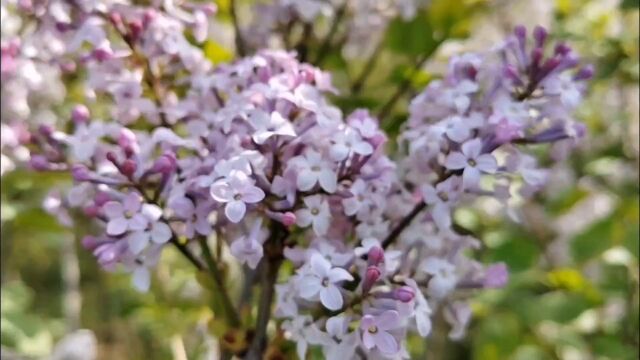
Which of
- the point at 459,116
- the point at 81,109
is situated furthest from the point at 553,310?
the point at 81,109

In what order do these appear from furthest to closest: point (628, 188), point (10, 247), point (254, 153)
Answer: point (10, 247), point (628, 188), point (254, 153)

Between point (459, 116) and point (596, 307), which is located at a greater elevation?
point (459, 116)

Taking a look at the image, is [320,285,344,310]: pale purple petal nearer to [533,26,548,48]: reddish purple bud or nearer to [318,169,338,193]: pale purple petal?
[318,169,338,193]: pale purple petal

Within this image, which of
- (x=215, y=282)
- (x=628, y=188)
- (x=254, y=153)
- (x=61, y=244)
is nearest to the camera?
(x=254, y=153)

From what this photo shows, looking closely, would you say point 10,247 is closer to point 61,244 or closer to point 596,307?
point 61,244

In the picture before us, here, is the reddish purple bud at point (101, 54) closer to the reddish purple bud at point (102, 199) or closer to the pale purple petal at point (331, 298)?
the reddish purple bud at point (102, 199)

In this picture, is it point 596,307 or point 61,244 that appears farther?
point 61,244

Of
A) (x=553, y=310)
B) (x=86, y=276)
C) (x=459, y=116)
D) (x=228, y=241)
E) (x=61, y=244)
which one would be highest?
(x=459, y=116)

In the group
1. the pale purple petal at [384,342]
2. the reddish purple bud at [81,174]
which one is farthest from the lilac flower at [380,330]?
the reddish purple bud at [81,174]
